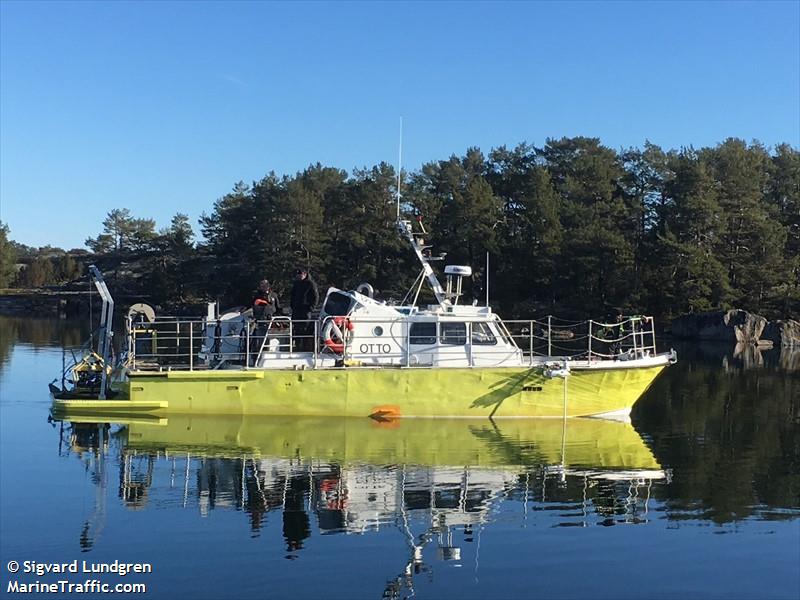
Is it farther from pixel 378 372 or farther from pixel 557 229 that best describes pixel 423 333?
pixel 557 229

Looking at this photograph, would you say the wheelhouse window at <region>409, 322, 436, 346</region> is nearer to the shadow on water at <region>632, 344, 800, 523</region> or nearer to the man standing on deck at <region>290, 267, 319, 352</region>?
the man standing on deck at <region>290, 267, 319, 352</region>

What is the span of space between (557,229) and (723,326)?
14281 millimetres

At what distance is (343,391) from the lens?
18359mm

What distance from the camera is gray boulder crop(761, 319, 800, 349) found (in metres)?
52.1

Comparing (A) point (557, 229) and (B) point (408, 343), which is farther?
(A) point (557, 229)

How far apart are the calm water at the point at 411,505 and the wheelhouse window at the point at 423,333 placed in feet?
6.25

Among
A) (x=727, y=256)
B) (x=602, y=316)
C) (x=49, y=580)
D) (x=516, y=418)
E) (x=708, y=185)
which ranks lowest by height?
(x=49, y=580)

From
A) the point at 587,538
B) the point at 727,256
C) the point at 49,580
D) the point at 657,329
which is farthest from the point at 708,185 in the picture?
the point at 49,580

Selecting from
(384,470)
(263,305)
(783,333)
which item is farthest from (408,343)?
(783,333)

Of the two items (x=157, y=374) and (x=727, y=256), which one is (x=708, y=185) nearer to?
(x=727, y=256)

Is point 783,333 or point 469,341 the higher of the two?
point 783,333

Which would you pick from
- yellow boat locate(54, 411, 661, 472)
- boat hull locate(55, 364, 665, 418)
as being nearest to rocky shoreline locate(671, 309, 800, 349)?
yellow boat locate(54, 411, 661, 472)

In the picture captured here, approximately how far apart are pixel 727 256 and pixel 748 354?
56.5 ft

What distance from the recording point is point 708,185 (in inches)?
2309
